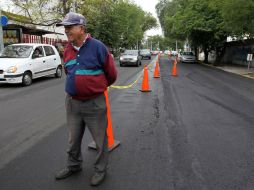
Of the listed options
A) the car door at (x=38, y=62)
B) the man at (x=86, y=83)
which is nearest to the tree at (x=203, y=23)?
the car door at (x=38, y=62)

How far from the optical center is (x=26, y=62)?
13.1 meters

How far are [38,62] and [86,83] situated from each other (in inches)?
432

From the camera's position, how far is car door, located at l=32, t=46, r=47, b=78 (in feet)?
45.2

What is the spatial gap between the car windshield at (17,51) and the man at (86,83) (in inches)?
408

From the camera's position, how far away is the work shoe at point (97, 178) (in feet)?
12.8

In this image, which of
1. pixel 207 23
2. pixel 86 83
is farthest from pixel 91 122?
pixel 207 23

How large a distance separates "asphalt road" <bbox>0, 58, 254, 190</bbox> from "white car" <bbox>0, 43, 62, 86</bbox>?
3.16m

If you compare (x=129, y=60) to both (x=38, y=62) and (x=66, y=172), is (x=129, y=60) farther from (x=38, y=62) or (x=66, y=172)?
(x=66, y=172)

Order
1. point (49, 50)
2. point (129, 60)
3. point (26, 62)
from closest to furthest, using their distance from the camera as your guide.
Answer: point (26, 62)
point (49, 50)
point (129, 60)

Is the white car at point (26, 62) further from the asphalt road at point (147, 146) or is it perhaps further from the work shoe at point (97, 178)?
the work shoe at point (97, 178)

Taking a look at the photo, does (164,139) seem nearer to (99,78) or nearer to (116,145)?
(116,145)

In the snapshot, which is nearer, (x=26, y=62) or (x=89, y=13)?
(x=26, y=62)

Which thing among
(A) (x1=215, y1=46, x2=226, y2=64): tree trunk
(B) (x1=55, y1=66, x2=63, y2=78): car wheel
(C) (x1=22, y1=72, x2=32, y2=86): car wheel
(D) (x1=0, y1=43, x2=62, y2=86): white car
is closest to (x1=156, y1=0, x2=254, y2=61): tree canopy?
(A) (x1=215, y1=46, x2=226, y2=64): tree trunk

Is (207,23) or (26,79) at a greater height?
(207,23)
